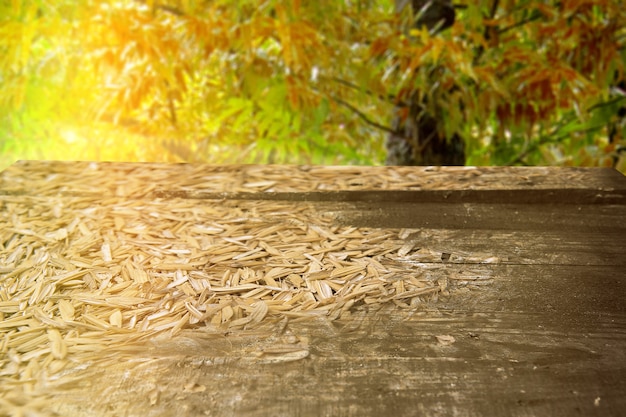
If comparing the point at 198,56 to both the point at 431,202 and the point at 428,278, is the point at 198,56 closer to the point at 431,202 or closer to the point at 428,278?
the point at 431,202

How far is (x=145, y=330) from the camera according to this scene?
65cm

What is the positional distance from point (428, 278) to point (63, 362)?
46 cm

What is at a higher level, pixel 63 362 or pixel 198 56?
pixel 198 56

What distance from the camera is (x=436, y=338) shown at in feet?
2.04

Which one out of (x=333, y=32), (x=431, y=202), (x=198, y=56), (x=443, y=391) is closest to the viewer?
(x=443, y=391)

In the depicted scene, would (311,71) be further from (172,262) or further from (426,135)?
(172,262)

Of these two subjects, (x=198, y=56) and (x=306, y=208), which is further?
(x=198, y=56)

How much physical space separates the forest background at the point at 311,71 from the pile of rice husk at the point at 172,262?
25.4 inches

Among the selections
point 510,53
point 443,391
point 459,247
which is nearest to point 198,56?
point 510,53

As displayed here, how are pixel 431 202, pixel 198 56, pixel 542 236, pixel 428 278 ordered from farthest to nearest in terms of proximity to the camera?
pixel 198 56, pixel 431 202, pixel 542 236, pixel 428 278

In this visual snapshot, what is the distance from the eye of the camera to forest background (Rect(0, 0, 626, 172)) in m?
1.61

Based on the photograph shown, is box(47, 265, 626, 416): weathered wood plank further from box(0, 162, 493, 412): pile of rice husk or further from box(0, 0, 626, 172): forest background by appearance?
box(0, 0, 626, 172): forest background

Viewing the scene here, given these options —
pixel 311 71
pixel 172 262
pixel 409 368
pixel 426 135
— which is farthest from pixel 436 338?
pixel 426 135

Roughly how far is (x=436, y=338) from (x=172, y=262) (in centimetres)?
39
